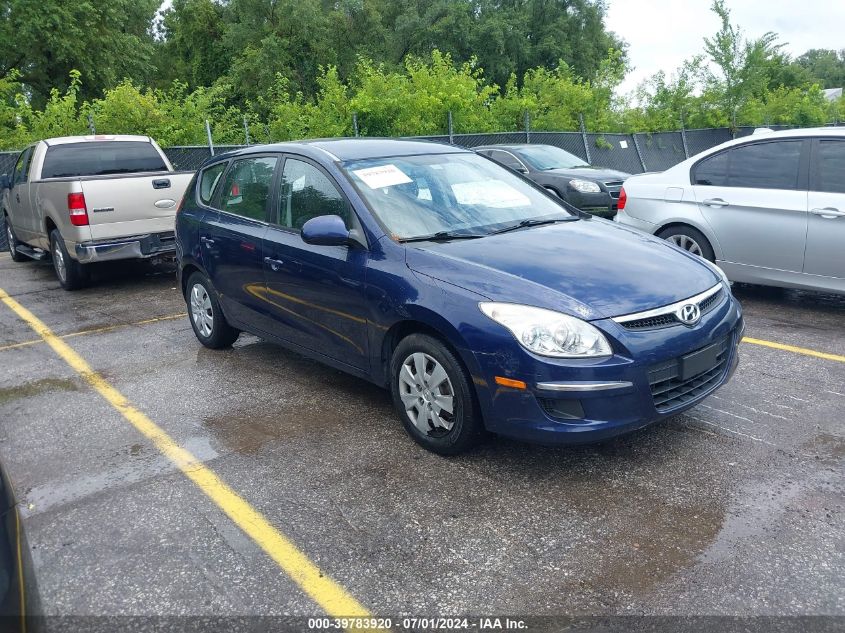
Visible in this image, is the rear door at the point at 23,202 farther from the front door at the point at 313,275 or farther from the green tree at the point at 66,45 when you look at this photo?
the green tree at the point at 66,45

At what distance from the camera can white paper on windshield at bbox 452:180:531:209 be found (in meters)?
4.74

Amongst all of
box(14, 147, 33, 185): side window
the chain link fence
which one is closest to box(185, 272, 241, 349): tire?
box(14, 147, 33, 185): side window

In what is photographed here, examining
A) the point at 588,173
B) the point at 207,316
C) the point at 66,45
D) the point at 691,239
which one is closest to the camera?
the point at 207,316

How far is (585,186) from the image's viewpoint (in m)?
12.2

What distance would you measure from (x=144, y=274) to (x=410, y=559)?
320 inches

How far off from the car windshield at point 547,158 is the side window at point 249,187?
8.49 metres

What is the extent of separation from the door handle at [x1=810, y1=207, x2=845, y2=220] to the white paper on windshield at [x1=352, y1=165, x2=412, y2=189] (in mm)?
3758

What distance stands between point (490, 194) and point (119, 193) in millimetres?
5199

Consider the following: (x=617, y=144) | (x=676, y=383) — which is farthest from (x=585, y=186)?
(x=617, y=144)

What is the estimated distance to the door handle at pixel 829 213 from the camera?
6.15 m

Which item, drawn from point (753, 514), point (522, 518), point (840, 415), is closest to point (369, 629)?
point (522, 518)

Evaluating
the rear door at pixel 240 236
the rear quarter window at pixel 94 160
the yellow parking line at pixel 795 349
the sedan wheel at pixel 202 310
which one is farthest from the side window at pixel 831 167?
the rear quarter window at pixel 94 160

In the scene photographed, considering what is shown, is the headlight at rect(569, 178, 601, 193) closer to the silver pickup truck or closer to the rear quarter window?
the silver pickup truck

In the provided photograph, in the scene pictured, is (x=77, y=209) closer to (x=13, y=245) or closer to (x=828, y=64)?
(x=13, y=245)
